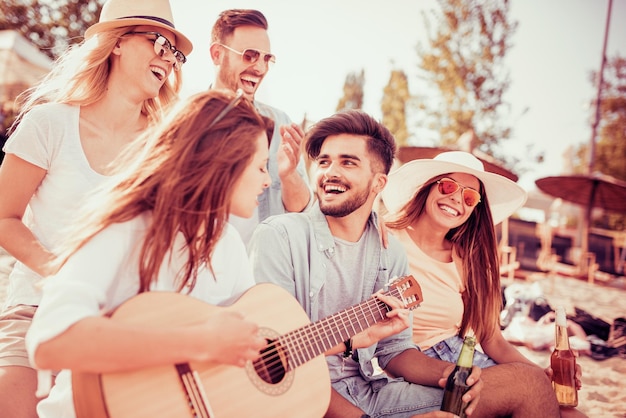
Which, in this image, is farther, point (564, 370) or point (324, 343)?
point (564, 370)

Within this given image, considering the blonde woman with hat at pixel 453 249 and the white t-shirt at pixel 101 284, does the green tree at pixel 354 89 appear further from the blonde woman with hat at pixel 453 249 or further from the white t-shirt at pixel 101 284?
the white t-shirt at pixel 101 284

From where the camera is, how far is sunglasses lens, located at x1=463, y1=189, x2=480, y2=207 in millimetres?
3406

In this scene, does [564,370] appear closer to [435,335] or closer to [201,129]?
[435,335]

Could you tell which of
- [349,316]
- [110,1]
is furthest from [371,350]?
[110,1]

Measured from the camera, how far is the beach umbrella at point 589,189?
39.4 feet

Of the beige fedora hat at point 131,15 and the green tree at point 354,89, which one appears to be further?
the green tree at point 354,89

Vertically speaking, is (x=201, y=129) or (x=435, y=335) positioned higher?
(x=201, y=129)

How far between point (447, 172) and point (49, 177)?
2641mm

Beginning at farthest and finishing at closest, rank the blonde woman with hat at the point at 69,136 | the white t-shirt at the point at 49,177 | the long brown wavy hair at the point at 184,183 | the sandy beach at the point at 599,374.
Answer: the sandy beach at the point at 599,374 < the white t-shirt at the point at 49,177 < the blonde woman with hat at the point at 69,136 < the long brown wavy hair at the point at 184,183

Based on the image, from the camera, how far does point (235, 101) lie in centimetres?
179

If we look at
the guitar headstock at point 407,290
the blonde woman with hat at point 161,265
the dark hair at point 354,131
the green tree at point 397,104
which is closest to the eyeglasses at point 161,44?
the blonde woman with hat at point 161,265

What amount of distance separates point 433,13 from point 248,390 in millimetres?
17951

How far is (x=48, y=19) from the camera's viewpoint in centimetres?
1570

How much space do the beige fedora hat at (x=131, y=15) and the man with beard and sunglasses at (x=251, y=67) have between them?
855 millimetres
